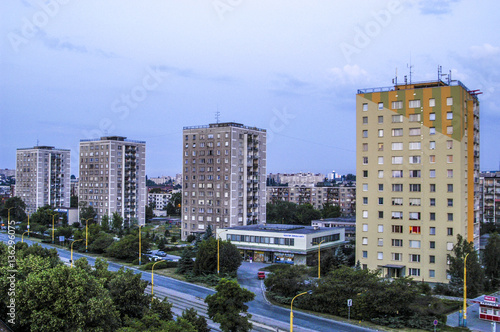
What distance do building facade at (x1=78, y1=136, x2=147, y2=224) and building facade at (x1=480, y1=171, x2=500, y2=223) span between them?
265 feet

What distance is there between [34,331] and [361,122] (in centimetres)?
4407

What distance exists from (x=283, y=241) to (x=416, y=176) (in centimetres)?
2126

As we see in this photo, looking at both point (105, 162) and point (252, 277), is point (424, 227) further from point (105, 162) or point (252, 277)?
point (105, 162)

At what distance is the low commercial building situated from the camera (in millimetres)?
65812

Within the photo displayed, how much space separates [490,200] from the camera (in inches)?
4279

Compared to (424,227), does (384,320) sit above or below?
below

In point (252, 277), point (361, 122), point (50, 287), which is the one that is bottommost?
point (252, 277)

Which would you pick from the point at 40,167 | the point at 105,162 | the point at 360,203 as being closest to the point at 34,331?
the point at 360,203

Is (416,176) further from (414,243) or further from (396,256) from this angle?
(396,256)

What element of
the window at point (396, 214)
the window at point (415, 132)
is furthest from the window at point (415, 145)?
the window at point (396, 214)

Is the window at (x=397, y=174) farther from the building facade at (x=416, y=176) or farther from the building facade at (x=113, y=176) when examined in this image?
the building facade at (x=113, y=176)

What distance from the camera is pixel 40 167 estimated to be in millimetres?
131125

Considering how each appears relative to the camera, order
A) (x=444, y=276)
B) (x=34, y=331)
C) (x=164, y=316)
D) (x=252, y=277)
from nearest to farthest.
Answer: (x=34, y=331), (x=164, y=316), (x=444, y=276), (x=252, y=277)

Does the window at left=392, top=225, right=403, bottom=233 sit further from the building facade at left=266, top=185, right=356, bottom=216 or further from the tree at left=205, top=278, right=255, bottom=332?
the building facade at left=266, top=185, right=356, bottom=216
